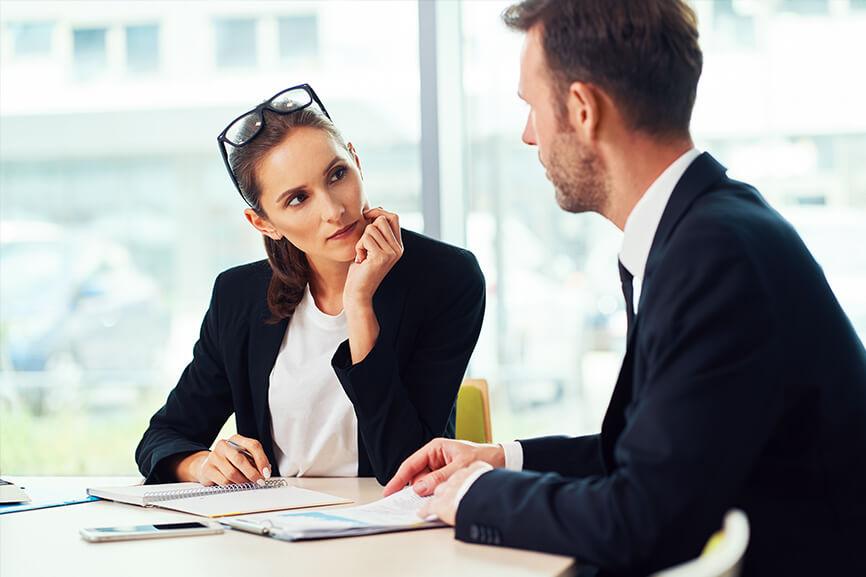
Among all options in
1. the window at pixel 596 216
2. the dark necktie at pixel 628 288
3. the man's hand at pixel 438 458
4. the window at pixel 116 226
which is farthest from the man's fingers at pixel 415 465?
the window at pixel 116 226

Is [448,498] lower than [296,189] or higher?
lower

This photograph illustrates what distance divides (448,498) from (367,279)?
2.62ft

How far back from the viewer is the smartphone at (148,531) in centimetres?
140

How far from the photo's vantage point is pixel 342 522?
4.75ft

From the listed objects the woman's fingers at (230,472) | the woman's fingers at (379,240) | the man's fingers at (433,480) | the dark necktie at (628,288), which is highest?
the woman's fingers at (379,240)

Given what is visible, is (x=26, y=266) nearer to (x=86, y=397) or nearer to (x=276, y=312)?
(x=86, y=397)

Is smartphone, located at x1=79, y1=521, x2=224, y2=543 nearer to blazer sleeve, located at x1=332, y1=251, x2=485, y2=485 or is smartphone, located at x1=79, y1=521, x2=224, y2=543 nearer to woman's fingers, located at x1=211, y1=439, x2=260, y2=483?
woman's fingers, located at x1=211, y1=439, x2=260, y2=483

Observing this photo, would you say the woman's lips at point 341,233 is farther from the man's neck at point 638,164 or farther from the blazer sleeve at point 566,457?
the man's neck at point 638,164

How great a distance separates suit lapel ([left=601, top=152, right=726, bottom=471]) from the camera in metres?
1.38

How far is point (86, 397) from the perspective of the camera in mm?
4105

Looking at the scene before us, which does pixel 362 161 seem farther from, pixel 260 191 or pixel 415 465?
pixel 415 465

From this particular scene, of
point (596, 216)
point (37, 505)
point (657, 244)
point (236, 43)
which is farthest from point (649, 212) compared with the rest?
point (236, 43)

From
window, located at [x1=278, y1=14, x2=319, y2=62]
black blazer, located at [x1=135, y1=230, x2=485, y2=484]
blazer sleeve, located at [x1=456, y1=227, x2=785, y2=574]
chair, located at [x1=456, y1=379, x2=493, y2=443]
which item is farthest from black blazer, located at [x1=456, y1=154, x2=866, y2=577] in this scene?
window, located at [x1=278, y1=14, x2=319, y2=62]

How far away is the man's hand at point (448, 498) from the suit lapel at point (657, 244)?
19 cm
